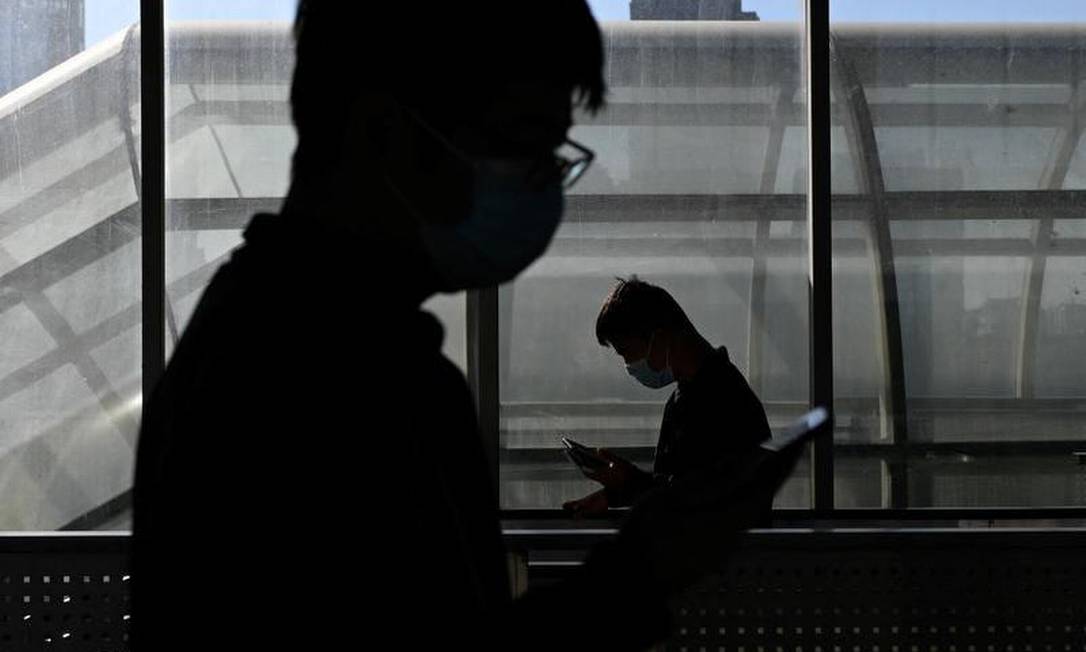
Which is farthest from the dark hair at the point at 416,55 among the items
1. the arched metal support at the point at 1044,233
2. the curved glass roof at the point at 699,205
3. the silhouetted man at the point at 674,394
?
the arched metal support at the point at 1044,233

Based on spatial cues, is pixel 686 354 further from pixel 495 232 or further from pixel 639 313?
pixel 495 232

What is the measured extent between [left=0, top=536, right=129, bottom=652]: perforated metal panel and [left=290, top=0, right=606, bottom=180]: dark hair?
7.91ft

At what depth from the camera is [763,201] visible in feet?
16.7

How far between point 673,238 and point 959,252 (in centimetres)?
104

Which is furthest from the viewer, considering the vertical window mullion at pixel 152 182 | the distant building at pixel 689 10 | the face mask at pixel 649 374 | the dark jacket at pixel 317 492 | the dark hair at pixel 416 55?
the distant building at pixel 689 10

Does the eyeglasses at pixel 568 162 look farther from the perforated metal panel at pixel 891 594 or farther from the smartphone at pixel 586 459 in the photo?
the smartphone at pixel 586 459

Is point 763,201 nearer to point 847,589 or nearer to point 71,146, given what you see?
point 847,589

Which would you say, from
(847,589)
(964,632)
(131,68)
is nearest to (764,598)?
(847,589)

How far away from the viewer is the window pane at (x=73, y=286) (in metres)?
4.96

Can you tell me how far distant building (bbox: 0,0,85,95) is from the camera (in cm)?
502

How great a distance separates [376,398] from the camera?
954 mm

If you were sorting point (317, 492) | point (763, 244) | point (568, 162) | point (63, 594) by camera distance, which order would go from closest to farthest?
point (317, 492)
point (568, 162)
point (63, 594)
point (763, 244)

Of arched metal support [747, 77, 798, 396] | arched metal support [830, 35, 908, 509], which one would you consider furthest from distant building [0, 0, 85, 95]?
arched metal support [830, 35, 908, 509]

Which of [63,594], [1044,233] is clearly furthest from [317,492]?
[1044,233]
